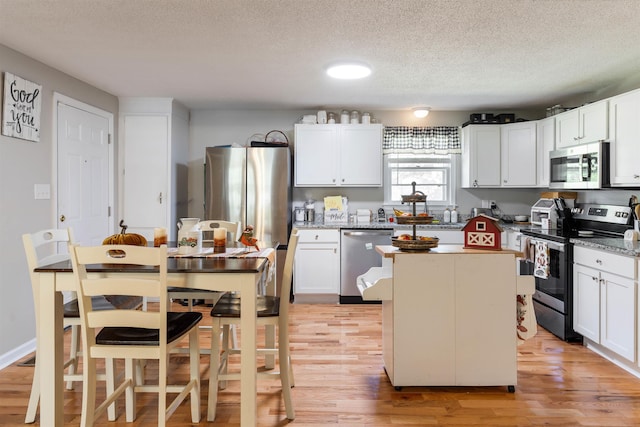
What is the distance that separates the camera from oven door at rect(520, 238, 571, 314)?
347cm

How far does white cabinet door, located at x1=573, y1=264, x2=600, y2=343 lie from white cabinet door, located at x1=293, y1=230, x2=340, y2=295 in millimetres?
2279

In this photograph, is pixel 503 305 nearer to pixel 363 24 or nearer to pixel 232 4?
pixel 363 24

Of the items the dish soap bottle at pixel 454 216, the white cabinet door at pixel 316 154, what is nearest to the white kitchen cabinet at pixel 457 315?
the white cabinet door at pixel 316 154

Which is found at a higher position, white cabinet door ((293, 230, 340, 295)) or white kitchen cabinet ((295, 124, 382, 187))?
white kitchen cabinet ((295, 124, 382, 187))

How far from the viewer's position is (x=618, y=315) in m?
2.94

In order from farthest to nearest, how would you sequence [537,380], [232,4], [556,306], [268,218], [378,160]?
[378,160] → [268,218] → [556,306] → [537,380] → [232,4]

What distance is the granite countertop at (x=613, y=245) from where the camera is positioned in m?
2.81

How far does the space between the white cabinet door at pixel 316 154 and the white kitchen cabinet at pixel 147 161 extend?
142 cm

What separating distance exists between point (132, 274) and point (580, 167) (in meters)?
3.73

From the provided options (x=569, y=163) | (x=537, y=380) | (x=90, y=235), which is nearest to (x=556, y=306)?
(x=537, y=380)

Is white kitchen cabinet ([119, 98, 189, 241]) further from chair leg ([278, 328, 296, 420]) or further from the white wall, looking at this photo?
chair leg ([278, 328, 296, 420])

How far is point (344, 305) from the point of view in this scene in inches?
186

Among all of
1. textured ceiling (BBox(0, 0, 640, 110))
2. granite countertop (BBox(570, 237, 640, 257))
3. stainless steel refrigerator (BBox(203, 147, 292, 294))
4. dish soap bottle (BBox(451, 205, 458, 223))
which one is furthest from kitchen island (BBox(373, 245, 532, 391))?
dish soap bottle (BBox(451, 205, 458, 223))

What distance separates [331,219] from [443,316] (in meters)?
2.72
